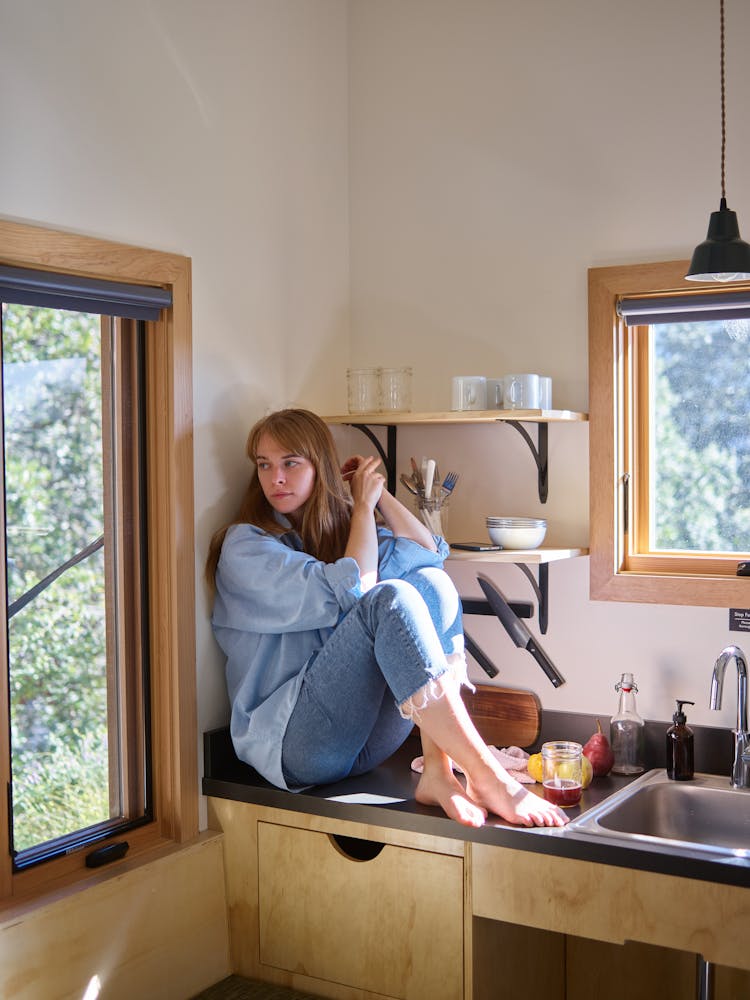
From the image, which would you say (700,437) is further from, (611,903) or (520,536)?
(611,903)

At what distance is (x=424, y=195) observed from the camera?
300 cm

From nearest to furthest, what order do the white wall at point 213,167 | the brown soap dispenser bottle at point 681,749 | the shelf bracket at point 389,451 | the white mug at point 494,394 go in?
the white wall at point 213,167, the brown soap dispenser bottle at point 681,749, the white mug at point 494,394, the shelf bracket at point 389,451

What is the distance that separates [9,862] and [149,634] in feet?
1.92

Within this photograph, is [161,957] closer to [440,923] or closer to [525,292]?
[440,923]

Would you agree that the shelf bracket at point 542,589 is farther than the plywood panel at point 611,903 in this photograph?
Yes

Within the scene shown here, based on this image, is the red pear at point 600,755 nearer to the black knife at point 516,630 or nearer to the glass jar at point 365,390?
the black knife at point 516,630

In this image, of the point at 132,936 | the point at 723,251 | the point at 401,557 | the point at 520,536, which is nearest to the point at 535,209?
the point at 723,251

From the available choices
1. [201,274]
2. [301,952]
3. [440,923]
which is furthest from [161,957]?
[201,274]

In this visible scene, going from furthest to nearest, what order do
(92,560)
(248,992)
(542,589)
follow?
(542,589)
(248,992)
(92,560)

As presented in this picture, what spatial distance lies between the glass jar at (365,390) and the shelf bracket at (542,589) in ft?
1.92

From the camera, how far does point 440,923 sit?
227 cm

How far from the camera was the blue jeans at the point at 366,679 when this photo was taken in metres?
2.29

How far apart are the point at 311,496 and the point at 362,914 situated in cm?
97

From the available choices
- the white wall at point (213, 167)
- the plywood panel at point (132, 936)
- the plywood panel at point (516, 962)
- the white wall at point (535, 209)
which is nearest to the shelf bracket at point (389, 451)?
the white wall at point (535, 209)
